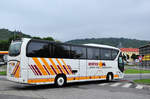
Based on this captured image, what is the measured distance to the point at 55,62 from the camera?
1332 cm

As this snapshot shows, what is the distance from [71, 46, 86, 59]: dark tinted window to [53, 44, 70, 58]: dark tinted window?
496 mm

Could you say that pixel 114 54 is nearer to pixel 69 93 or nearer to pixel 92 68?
pixel 92 68

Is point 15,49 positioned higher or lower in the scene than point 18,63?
higher

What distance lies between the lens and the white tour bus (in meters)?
11.9

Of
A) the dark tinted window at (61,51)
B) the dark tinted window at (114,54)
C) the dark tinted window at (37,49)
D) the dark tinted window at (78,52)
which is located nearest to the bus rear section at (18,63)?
the dark tinted window at (37,49)

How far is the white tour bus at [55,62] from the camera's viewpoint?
39.0 feet

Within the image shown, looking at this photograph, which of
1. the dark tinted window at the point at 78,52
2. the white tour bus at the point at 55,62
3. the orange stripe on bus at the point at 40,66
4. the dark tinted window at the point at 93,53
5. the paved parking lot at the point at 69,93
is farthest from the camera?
the dark tinted window at the point at 93,53

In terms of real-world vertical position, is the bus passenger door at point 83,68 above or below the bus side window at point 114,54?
below

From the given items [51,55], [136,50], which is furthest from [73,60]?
[136,50]

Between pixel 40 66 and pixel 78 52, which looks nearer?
pixel 40 66

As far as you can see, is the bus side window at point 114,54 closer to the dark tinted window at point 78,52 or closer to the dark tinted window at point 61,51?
the dark tinted window at point 78,52

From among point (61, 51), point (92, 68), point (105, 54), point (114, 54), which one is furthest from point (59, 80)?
point (114, 54)

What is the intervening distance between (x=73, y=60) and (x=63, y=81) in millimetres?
1791

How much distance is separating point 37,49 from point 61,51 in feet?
6.60
